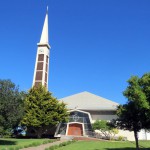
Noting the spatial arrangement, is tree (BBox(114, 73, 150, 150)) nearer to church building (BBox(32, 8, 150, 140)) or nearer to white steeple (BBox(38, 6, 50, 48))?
church building (BBox(32, 8, 150, 140))

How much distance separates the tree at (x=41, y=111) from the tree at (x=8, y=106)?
1563 cm

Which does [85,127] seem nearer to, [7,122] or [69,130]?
[69,130]

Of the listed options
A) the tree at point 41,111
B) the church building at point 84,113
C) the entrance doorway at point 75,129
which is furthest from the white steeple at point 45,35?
the entrance doorway at point 75,129

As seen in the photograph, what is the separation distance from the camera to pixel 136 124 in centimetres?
2588

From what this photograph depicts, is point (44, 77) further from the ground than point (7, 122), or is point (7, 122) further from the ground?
point (44, 77)

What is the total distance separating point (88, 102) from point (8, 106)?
33907mm

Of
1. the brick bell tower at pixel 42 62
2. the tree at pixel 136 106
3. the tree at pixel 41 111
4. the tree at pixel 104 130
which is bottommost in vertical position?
the tree at pixel 136 106

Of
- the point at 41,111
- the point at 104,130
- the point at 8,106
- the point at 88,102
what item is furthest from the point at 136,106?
the point at 88,102

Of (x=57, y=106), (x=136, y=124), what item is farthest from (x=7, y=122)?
(x=57, y=106)

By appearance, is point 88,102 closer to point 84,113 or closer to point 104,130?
point 84,113

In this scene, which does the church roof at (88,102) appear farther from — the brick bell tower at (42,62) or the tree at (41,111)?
the tree at (41,111)

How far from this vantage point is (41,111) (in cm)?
5097

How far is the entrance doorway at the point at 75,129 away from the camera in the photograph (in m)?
58.6

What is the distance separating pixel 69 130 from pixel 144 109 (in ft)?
124
